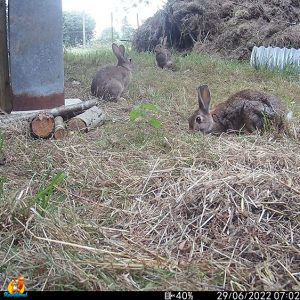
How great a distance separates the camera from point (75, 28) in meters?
24.7

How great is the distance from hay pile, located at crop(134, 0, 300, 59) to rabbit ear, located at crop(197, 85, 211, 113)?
6.77 m

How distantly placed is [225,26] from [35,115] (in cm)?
990

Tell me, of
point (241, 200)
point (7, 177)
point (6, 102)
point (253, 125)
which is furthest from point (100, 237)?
point (6, 102)

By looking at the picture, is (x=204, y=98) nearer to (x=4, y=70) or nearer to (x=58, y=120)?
(x=58, y=120)

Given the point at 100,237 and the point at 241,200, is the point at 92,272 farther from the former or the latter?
the point at 241,200

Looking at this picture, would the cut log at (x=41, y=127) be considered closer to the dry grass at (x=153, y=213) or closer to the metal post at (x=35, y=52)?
the dry grass at (x=153, y=213)

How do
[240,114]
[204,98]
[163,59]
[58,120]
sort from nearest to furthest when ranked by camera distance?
1. [58,120]
2. [240,114]
3. [204,98]
4. [163,59]

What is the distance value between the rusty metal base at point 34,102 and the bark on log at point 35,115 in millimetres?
395

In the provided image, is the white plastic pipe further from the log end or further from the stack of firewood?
the log end

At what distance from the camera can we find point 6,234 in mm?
2322

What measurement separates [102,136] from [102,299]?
2.75m

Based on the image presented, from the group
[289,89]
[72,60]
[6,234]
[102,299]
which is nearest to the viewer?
[102,299]

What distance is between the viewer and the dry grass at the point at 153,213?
2012 millimetres

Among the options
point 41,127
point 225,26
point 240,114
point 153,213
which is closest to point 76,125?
point 41,127
